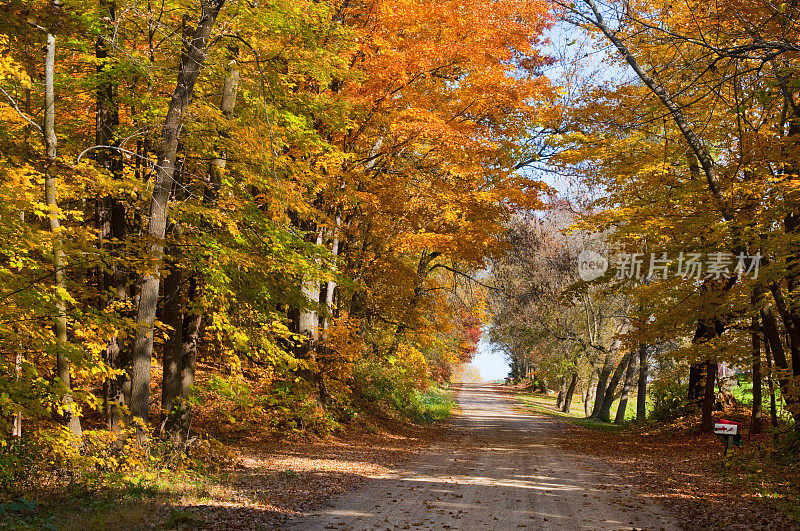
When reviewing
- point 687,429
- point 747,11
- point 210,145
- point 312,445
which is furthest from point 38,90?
point 687,429

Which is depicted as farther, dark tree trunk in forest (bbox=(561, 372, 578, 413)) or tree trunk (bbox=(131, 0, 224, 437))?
dark tree trunk in forest (bbox=(561, 372, 578, 413))

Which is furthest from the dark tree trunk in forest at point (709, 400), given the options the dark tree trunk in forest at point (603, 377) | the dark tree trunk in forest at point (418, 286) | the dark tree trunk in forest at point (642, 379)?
the dark tree trunk in forest at point (603, 377)

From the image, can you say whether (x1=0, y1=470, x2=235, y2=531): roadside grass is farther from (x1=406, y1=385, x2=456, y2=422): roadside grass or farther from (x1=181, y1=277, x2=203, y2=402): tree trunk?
(x1=406, y1=385, x2=456, y2=422): roadside grass

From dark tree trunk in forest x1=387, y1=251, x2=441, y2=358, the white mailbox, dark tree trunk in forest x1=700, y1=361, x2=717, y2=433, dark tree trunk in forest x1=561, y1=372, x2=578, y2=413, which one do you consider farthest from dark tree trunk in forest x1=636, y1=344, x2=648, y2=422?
the white mailbox

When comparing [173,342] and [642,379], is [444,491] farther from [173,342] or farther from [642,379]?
[642,379]

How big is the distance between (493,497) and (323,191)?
8.76 metres

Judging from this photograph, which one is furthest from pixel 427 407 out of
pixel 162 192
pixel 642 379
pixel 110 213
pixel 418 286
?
pixel 162 192

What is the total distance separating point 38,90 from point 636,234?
46.3ft

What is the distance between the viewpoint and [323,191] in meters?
15.5

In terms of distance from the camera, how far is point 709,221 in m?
13.3

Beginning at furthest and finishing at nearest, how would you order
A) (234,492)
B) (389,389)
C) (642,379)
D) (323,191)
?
(642,379) < (389,389) < (323,191) < (234,492)

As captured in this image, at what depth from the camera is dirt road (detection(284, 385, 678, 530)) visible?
7902 millimetres

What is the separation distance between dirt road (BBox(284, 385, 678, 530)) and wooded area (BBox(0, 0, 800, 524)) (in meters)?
3.05

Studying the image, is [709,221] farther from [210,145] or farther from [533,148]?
[210,145]
